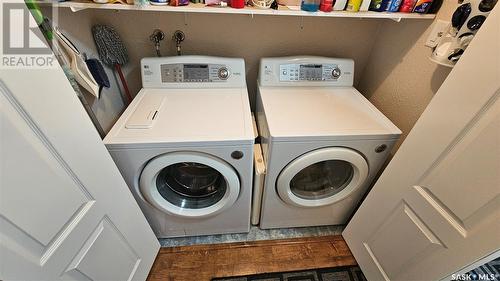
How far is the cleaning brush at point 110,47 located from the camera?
4.14 feet

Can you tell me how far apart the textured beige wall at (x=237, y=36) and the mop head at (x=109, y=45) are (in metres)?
0.05

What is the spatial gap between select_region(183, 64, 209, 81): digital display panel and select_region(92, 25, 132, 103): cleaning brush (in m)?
0.40

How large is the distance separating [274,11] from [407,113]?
0.94 metres

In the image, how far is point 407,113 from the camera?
131 cm

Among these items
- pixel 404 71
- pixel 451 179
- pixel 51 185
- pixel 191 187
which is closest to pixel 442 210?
pixel 451 179

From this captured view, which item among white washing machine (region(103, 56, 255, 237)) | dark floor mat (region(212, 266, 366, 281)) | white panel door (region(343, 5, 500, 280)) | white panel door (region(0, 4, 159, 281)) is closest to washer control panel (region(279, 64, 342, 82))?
white washing machine (region(103, 56, 255, 237))

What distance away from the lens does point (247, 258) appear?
151 cm

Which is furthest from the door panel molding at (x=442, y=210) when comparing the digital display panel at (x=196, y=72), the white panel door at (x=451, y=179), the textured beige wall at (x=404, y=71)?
the digital display panel at (x=196, y=72)

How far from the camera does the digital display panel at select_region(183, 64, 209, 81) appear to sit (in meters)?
1.40

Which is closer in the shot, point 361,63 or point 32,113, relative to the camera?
point 32,113

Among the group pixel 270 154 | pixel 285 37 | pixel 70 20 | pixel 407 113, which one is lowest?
pixel 270 154

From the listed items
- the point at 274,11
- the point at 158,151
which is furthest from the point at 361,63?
the point at 158,151

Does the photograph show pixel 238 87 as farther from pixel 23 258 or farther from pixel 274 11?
pixel 23 258

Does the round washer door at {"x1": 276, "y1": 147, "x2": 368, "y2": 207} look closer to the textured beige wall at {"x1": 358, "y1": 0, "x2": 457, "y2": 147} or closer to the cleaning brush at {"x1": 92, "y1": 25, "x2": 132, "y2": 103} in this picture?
the textured beige wall at {"x1": 358, "y1": 0, "x2": 457, "y2": 147}
